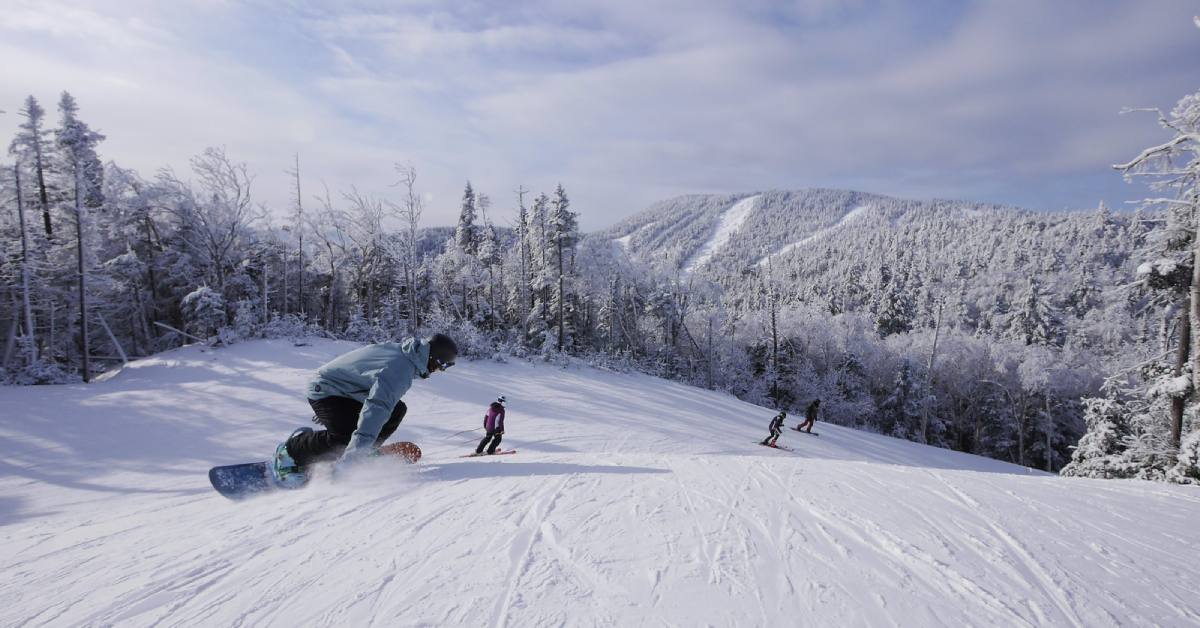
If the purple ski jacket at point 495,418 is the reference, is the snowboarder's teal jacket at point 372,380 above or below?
above

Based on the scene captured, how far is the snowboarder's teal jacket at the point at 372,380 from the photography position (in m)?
4.17

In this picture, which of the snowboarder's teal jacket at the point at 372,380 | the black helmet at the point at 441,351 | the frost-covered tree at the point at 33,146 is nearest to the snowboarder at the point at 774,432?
the black helmet at the point at 441,351

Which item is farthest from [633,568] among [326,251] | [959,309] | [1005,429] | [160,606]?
[959,309]

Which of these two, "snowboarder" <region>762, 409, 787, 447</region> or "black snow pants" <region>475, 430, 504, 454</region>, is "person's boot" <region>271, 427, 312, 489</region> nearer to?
"black snow pants" <region>475, 430, 504, 454</region>

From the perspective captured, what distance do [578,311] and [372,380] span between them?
4254 centimetres

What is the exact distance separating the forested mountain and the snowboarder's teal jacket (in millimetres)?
12547

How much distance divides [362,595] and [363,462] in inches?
80.9

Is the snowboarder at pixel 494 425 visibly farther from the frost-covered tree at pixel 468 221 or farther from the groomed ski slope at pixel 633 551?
the frost-covered tree at pixel 468 221

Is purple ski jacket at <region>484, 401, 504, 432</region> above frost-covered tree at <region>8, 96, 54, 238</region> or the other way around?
the other way around

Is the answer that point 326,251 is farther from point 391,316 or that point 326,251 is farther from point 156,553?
point 156,553

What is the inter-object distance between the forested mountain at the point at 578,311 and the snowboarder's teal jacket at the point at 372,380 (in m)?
12.5

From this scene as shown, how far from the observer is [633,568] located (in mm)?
2756

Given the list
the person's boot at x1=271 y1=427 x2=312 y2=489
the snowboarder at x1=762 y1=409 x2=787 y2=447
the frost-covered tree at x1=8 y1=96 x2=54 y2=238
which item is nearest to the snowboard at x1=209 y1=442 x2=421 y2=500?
the person's boot at x1=271 y1=427 x2=312 y2=489

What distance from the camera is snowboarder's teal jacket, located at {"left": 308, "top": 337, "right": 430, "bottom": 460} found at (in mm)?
4168
